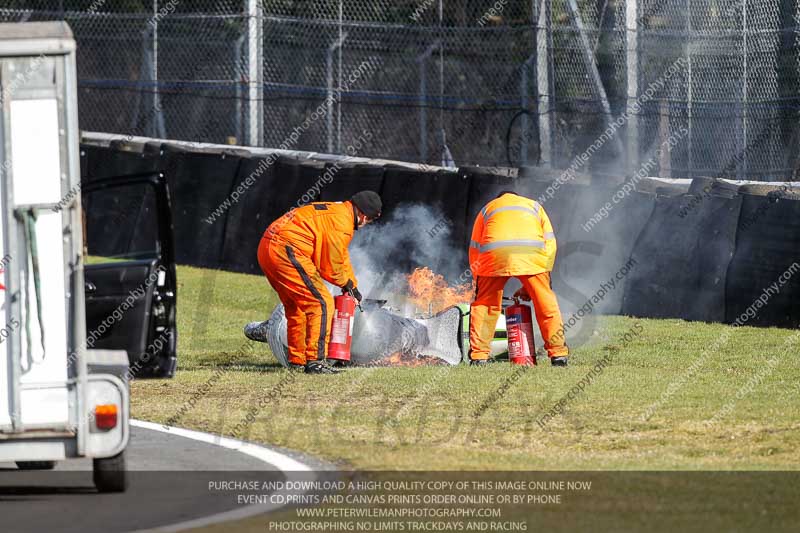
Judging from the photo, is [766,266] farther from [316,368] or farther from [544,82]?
[544,82]

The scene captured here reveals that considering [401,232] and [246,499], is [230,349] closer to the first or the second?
[401,232]

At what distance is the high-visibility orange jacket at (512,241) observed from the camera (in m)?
12.6

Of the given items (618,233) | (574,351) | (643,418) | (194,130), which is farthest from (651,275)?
(194,130)

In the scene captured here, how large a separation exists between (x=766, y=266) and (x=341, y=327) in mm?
4246

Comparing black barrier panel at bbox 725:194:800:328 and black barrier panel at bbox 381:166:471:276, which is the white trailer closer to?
black barrier panel at bbox 725:194:800:328

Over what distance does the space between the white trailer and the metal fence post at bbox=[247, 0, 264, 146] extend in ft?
39.2

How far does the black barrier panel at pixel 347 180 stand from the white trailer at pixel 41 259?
10.8 m

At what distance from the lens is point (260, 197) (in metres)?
19.2

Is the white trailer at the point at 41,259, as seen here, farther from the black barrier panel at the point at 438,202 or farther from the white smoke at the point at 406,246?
the black barrier panel at the point at 438,202

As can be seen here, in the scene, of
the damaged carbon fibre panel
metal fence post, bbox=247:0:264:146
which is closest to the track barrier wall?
metal fence post, bbox=247:0:264:146

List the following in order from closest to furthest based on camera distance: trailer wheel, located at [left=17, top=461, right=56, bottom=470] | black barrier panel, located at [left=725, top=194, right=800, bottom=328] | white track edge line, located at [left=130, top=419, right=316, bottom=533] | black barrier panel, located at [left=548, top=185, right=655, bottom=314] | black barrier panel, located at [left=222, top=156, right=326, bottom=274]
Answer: white track edge line, located at [left=130, top=419, right=316, bottom=533], trailer wheel, located at [left=17, top=461, right=56, bottom=470], black barrier panel, located at [left=725, top=194, right=800, bottom=328], black barrier panel, located at [left=548, top=185, right=655, bottom=314], black barrier panel, located at [left=222, top=156, right=326, bottom=274]

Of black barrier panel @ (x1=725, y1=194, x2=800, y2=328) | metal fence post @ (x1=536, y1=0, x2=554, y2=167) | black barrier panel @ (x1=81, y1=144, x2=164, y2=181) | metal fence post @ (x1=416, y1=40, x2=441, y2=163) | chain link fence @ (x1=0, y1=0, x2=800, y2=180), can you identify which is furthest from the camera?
black barrier panel @ (x1=81, y1=144, x2=164, y2=181)

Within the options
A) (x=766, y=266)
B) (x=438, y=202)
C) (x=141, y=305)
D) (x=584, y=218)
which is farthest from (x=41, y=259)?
(x=438, y=202)

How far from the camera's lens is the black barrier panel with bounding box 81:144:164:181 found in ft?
66.3
